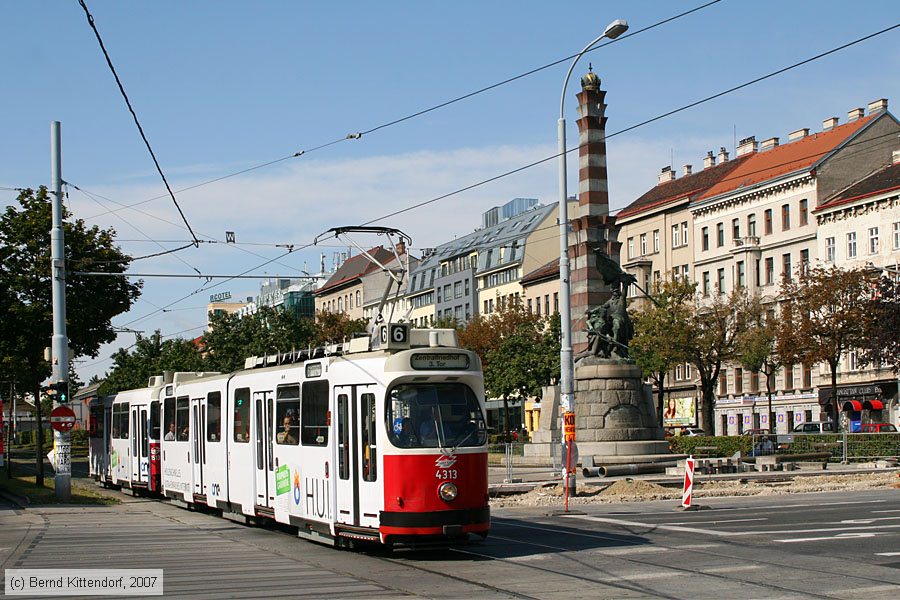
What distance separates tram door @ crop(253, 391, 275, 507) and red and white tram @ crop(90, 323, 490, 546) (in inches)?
0.7

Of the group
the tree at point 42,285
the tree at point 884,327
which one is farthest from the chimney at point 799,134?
the tree at point 42,285

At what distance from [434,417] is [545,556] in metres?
2.37

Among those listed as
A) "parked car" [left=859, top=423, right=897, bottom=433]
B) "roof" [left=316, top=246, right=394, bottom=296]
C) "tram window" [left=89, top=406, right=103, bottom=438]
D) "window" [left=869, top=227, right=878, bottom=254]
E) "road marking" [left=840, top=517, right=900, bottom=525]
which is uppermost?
"roof" [left=316, top=246, right=394, bottom=296]

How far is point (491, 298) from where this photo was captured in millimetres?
104188

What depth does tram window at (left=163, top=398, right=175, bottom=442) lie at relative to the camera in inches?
1106

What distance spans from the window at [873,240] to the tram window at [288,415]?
5224 centimetres

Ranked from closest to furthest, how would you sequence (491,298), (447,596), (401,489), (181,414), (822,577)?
(447,596)
(822,577)
(401,489)
(181,414)
(491,298)

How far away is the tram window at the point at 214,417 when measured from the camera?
23.9m

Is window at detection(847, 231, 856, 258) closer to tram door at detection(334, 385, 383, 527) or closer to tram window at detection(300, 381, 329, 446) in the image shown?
tram window at detection(300, 381, 329, 446)

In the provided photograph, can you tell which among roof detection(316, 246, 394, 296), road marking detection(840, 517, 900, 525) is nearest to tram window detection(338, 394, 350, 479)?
road marking detection(840, 517, 900, 525)

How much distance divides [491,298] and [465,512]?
87.9 m

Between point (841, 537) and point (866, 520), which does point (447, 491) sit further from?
point (866, 520)

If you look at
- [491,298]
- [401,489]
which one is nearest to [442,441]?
[401,489]

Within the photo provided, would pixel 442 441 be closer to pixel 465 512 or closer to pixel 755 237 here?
pixel 465 512
